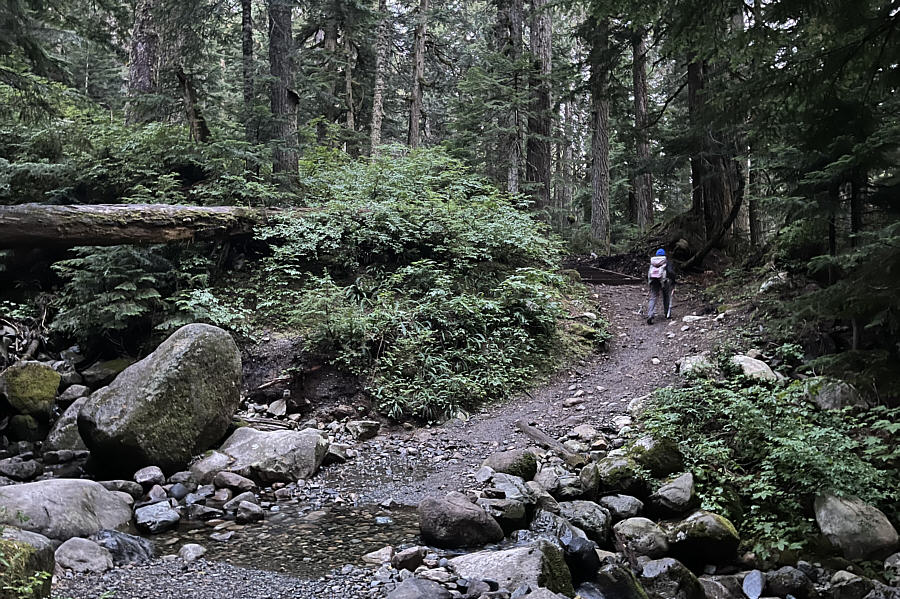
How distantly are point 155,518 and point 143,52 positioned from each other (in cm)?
1358

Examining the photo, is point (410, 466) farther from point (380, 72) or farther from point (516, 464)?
point (380, 72)

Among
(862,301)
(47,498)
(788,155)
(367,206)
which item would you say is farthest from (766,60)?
(367,206)

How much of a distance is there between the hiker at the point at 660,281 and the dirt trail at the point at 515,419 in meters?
0.31

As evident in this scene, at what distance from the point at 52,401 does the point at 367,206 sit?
6756 millimetres

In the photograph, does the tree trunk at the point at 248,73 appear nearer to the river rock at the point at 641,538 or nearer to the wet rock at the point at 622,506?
the wet rock at the point at 622,506

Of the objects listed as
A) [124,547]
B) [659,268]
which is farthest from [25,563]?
[659,268]

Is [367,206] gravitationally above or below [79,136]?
below

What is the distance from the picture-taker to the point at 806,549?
5375 millimetres

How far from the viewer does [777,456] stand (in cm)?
596

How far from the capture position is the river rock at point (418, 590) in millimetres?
4000

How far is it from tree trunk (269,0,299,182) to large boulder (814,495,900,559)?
1191 centimetres

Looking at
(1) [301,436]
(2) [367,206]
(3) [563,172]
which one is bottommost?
(1) [301,436]

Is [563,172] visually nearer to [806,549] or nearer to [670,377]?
[670,377]

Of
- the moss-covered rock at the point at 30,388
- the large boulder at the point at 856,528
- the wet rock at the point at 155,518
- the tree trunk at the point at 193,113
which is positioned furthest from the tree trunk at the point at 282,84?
the large boulder at the point at 856,528
